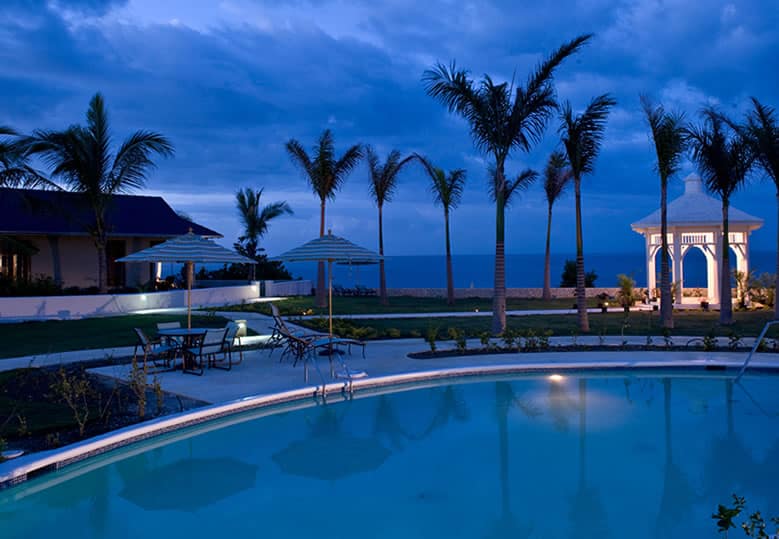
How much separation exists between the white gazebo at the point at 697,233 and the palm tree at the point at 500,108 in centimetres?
1144

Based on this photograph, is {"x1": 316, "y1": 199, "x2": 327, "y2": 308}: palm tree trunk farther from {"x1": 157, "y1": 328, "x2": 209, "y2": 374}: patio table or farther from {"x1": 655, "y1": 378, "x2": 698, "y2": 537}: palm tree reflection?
{"x1": 655, "y1": 378, "x2": 698, "y2": 537}: palm tree reflection

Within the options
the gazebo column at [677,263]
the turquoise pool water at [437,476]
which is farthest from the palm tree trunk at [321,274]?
the turquoise pool water at [437,476]

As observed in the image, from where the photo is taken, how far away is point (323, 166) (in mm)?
22250

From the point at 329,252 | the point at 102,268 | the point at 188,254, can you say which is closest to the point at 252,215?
the point at 102,268

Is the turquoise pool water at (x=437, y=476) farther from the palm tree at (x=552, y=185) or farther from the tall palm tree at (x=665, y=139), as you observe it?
the palm tree at (x=552, y=185)

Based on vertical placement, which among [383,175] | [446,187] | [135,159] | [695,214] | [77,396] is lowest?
[77,396]

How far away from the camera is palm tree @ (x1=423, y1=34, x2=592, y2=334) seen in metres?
13.1

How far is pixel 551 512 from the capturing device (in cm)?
497

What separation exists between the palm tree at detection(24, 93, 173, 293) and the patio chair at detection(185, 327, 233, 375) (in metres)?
10.2

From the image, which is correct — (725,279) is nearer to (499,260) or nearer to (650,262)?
(499,260)

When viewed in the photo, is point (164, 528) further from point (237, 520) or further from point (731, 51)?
point (731, 51)

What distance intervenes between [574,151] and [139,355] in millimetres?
10367

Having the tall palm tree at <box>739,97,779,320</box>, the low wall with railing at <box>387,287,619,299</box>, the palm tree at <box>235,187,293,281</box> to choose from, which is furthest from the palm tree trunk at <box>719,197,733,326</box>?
the palm tree at <box>235,187,293,281</box>

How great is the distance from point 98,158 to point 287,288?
12.5 metres
